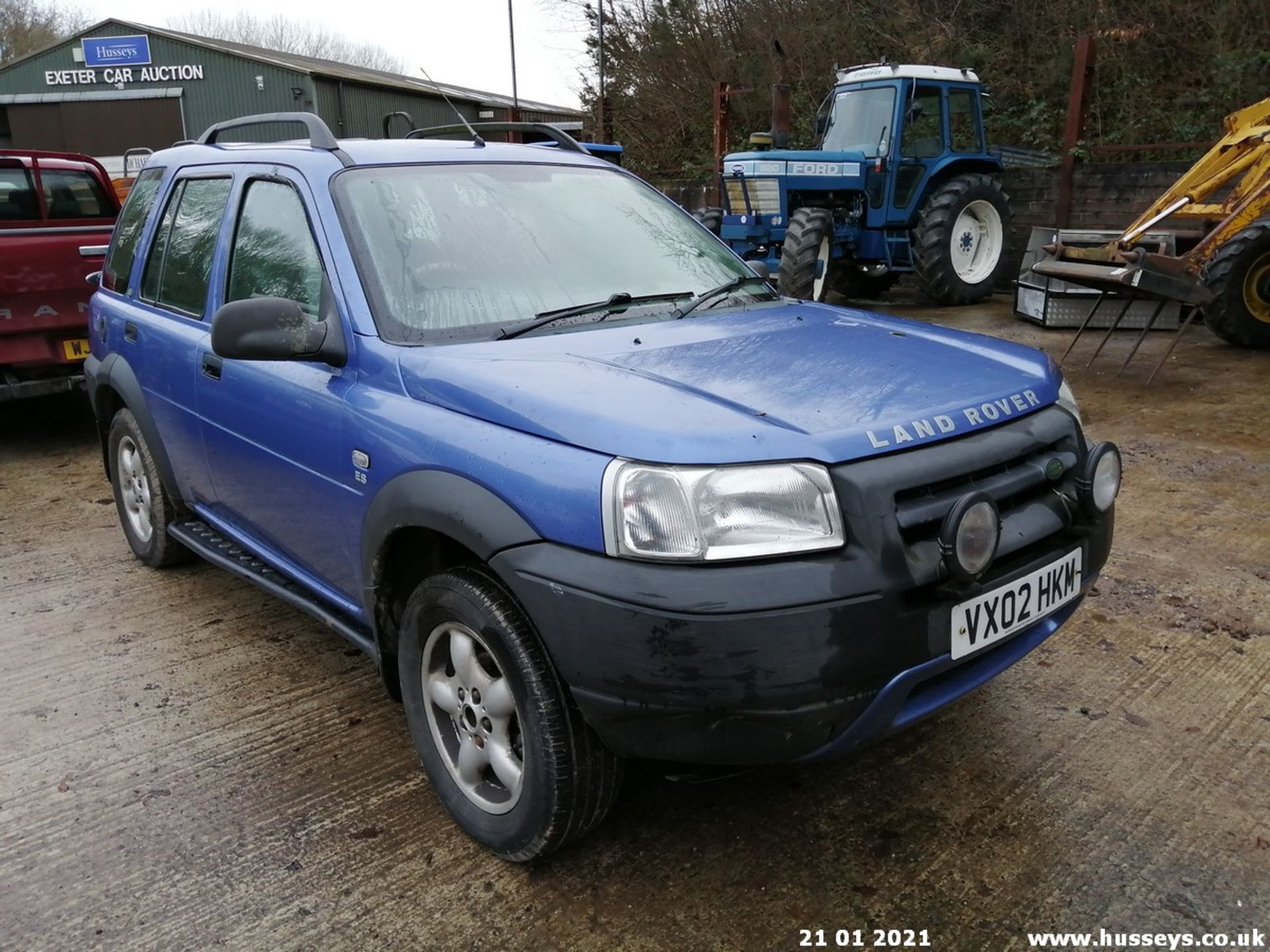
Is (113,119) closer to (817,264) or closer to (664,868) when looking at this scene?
(817,264)

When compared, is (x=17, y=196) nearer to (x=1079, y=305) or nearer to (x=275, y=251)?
(x=275, y=251)

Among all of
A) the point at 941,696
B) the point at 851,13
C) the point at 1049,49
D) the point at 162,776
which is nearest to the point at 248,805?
the point at 162,776

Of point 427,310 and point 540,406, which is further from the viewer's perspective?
point 427,310

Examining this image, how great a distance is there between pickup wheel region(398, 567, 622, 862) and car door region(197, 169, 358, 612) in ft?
1.48

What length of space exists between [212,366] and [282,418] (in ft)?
2.07

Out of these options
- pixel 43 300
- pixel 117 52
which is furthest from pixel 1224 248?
pixel 117 52

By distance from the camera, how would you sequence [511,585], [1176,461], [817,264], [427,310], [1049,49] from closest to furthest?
[511,585] < [427,310] < [1176,461] < [817,264] < [1049,49]

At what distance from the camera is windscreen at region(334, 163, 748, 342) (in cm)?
286

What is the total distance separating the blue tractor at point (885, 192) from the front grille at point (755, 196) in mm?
12

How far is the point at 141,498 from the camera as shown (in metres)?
4.57

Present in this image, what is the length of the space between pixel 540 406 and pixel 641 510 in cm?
40

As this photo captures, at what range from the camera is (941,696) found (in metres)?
2.31

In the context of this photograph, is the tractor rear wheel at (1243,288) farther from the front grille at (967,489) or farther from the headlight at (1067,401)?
the front grille at (967,489)

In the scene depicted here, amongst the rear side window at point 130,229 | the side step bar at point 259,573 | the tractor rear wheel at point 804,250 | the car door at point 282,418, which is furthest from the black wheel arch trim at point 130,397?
the tractor rear wheel at point 804,250
